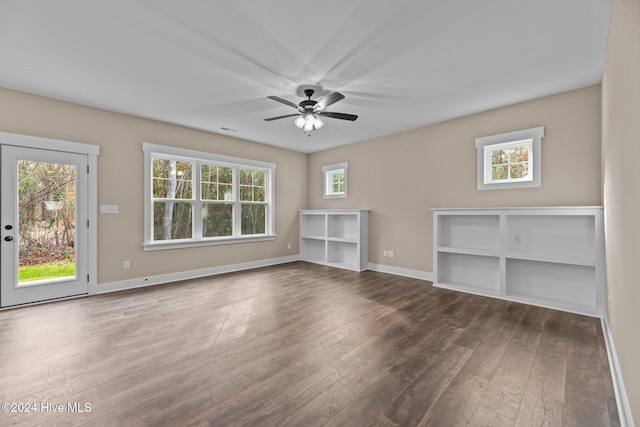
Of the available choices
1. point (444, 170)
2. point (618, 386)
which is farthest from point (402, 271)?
point (618, 386)

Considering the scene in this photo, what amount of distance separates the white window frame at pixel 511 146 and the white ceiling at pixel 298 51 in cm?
48

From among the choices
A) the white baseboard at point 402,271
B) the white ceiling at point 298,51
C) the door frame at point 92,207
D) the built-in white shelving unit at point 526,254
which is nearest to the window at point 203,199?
the door frame at point 92,207

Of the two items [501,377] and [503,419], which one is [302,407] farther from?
[501,377]

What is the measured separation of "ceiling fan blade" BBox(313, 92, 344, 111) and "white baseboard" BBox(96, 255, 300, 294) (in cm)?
370

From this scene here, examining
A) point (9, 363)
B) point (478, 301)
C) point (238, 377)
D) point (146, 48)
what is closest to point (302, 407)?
point (238, 377)

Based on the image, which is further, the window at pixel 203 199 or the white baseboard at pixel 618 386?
the window at pixel 203 199

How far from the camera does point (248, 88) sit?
3.47 m

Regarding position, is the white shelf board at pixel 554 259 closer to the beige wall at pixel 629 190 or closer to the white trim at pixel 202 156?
the beige wall at pixel 629 190

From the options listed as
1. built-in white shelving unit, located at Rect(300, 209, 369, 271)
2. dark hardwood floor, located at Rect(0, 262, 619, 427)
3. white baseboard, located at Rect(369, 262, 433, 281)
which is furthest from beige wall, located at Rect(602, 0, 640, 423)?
built-in white shelving unit, located at Rect(300, 209, 369, 271)

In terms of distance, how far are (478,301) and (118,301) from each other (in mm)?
4924

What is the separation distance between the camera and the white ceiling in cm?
215

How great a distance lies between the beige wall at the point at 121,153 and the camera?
3.67 metres

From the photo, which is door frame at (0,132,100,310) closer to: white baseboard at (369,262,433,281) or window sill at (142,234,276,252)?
window sill at (142,234,276,252)

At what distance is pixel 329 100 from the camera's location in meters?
3.26
